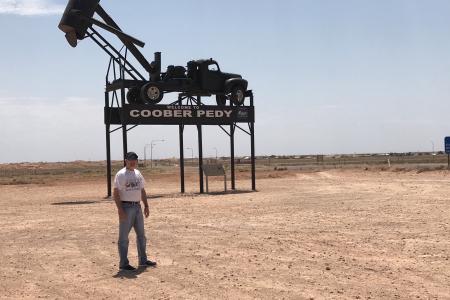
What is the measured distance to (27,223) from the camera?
14133mm

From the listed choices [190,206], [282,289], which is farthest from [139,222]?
[190,206]

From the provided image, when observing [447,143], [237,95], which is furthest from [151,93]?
[447,143]

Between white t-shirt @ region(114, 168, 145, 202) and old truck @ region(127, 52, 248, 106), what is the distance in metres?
14.1

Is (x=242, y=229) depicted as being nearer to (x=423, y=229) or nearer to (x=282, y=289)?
(x=423, y=229)

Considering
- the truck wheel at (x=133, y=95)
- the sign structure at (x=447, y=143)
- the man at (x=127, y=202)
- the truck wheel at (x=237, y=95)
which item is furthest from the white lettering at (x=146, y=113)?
the sign structure at (x=447, y=143)

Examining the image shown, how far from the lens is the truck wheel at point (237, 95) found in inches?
946

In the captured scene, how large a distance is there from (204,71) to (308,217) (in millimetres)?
11200

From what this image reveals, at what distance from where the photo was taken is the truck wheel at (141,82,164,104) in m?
21.6

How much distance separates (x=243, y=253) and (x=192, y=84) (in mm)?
14715

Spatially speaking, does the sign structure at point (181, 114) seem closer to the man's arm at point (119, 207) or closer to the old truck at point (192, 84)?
the old truck at point (192, 84)

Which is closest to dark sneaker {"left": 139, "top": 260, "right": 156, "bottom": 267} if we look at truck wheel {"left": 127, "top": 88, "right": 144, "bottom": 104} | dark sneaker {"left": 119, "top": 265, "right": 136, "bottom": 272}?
dark sneaker {"left": 119, "top": 265, "right": 136, "bottom": 272}

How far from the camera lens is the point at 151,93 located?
859 inches

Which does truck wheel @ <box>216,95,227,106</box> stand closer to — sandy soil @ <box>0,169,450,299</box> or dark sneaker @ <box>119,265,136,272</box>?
sandy soil @ <box>0,169,450,299</box>

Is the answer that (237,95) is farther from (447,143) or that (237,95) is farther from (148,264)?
(447,143)
